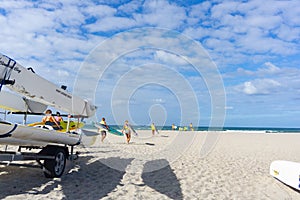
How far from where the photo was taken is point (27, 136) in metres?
5.27

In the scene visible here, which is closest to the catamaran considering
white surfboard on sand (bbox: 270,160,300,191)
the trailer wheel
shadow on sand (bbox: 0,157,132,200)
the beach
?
the trailer wheel

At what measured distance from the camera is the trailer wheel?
615cm

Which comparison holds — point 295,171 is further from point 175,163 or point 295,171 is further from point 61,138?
→ point 61,138

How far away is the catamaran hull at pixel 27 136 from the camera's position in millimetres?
4641

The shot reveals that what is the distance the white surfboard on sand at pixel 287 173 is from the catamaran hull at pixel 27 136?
5.44m

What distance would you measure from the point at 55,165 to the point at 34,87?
1.89 metres

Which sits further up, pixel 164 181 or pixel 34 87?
pixel 34 87

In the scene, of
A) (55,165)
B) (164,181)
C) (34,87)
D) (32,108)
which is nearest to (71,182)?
(55,165)

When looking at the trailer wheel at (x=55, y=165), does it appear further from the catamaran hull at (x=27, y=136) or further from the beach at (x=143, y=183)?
the catamaran hull at (x=27, y=136)

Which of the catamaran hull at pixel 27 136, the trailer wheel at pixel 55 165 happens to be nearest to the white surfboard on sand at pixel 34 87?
the catamaran hull at pixel 27 136

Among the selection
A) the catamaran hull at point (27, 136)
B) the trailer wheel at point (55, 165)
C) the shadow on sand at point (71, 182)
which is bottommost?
the shadow on sand at point (71, 182)

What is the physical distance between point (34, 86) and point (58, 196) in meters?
2.16

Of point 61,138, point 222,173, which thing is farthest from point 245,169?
point 61,138

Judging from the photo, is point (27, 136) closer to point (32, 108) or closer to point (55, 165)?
point (55, 165)
